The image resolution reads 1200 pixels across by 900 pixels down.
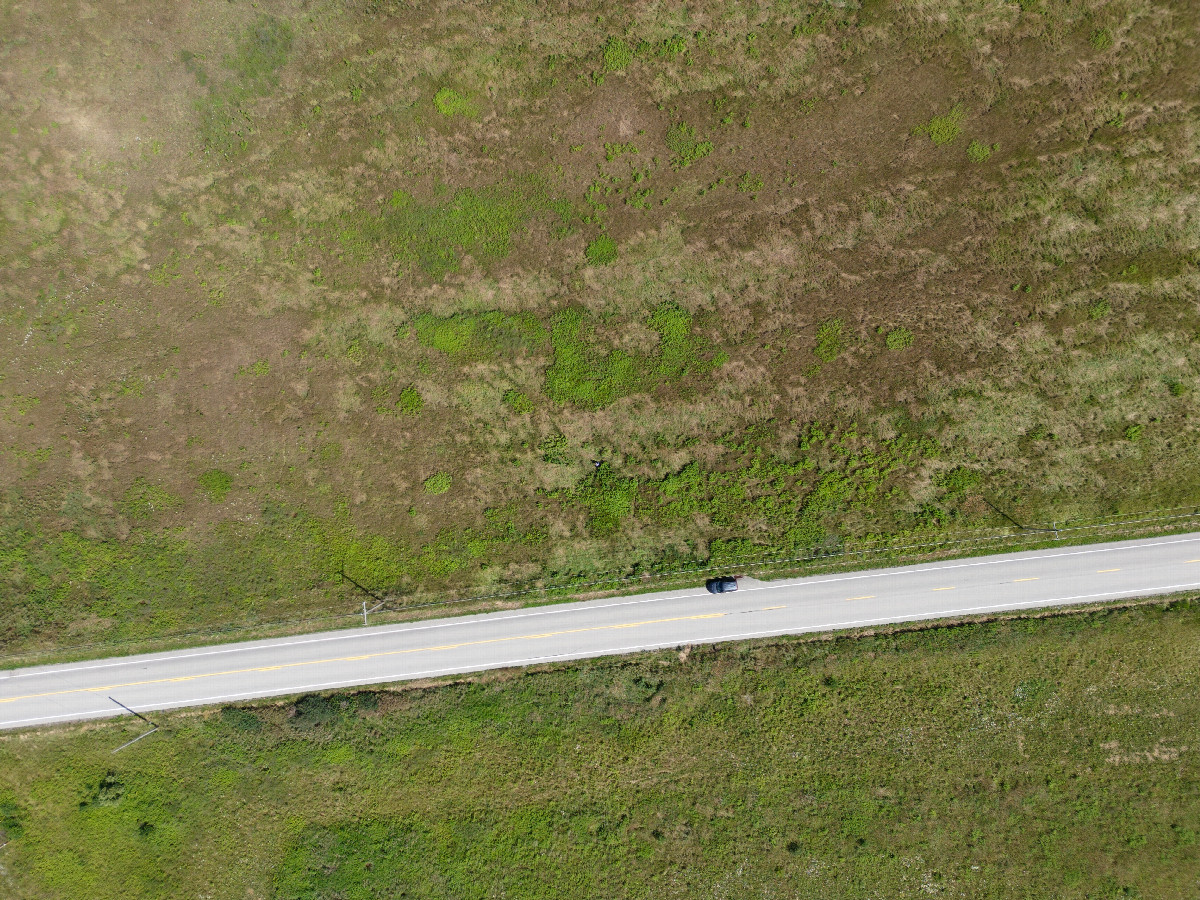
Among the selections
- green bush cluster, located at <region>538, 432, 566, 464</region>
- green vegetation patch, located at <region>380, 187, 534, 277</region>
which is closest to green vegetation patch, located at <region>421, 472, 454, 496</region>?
green bush cluster, located at <region>538, 432, 566, 464</region>

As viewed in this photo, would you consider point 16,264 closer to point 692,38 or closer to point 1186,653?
point 692,38

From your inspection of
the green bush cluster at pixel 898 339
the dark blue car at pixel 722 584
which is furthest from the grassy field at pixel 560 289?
the dark blue car at pixel 722 584

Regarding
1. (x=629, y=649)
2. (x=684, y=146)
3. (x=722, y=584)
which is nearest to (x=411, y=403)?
(x=629, y=649)

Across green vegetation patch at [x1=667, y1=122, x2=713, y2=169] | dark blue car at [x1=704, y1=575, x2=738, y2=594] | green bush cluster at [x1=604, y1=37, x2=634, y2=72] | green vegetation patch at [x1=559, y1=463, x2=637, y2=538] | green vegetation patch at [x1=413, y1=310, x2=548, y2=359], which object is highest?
green bush cluster at [x1=604, y1=37, x2=634, y2=72]

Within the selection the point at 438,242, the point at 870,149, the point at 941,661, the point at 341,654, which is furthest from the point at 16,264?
the point at 941,661

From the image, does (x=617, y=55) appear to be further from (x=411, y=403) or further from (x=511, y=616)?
(x=511, y=616)

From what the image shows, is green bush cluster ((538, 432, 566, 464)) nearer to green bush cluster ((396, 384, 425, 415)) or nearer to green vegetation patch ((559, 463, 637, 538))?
green vegetation patch ((559, 463, 637, 538))

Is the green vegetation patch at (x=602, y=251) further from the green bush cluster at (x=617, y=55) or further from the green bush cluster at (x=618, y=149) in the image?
the green bush cluster at (x=617, y=55)
